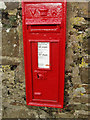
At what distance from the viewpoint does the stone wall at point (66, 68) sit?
146 centimetres

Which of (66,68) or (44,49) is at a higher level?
(44,49)

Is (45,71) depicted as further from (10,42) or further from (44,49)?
(10,42)

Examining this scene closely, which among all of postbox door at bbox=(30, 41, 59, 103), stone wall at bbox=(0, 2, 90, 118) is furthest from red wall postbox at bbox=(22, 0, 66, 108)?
stone wall at bbox=(0, 2, 90, 118)

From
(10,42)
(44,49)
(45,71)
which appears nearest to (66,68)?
(45,71)

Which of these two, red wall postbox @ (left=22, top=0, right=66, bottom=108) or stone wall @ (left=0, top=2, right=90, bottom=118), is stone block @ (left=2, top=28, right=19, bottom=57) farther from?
red wall postbox @ (left=22, top=0, right=66, bottom=108)

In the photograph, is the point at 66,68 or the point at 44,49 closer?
the point at 44,49

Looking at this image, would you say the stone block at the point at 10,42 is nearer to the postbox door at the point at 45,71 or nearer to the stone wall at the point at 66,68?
the stone wall at the point at 66,68

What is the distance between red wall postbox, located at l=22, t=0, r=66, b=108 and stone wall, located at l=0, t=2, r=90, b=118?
18 centimetres

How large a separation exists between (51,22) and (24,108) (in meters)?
1.23

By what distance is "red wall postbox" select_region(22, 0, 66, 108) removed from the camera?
129 centimetres

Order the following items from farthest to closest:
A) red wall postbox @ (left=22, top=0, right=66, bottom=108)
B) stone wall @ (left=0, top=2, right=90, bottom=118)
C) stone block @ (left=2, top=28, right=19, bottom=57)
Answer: stone block @ (left=2, top=28, right=19, bottom=57), stone wall @ (left=0, top=2, right=90, bottom=118), red wall postbox @ (left=22, top=0, right=66, bottom=108)

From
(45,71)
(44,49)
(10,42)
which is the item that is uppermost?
(10,42)

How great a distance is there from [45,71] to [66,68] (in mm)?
299

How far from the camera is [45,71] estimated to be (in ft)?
4.72
